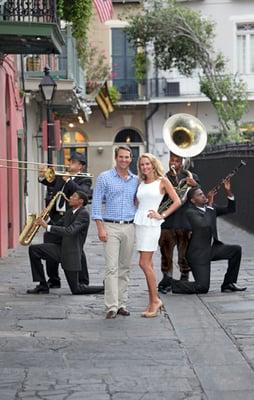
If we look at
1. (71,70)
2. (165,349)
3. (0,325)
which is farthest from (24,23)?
(71,70)

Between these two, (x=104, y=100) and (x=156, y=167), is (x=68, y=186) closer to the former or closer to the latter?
(x=156, y=167)

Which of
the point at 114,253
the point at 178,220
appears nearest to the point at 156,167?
the point at 114,253

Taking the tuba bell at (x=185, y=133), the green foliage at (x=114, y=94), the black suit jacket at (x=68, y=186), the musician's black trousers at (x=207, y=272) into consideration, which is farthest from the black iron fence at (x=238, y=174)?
the musician's black trousers at (x=207, y=272)

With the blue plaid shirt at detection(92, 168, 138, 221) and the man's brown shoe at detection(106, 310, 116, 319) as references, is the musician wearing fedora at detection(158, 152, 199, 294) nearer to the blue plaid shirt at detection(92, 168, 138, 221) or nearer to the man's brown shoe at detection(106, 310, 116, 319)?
the blue plaid shirt at detection(92, 168, 138, 221)

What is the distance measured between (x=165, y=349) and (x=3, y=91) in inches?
380

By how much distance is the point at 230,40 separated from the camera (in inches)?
1443

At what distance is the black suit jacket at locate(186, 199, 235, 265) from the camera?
10.9m

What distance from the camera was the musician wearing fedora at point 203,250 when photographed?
10.9 metres

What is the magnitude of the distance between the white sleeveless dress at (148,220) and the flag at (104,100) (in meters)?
23.1

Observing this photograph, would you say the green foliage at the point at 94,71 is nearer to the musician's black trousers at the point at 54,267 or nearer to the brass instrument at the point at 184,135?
the brass instrument at the point at 184,135

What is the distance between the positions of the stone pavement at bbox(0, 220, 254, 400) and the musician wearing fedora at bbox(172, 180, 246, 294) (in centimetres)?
21

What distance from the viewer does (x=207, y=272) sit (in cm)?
1088

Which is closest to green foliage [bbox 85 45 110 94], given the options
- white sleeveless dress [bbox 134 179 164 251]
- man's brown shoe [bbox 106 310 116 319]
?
white sleeveless dress [bbox 134 179 164 251]

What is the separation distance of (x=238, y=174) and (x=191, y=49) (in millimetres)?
11327
